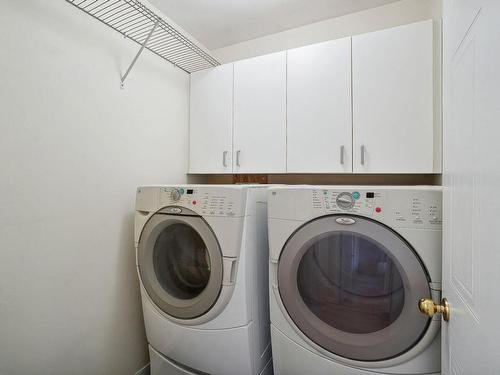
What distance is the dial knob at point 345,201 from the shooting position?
1.01 metres

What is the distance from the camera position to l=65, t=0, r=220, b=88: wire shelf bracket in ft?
4.26

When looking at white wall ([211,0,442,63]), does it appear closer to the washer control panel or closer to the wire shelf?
the wire shelf

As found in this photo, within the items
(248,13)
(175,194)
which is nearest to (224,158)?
(175,194)

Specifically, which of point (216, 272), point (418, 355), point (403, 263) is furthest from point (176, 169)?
point (418, 355)

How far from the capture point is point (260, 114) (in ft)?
5.66

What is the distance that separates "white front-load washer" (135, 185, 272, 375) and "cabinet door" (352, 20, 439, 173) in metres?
0.68

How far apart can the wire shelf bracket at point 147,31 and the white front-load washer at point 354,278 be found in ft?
3.48

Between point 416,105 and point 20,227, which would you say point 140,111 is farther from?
point 416,105

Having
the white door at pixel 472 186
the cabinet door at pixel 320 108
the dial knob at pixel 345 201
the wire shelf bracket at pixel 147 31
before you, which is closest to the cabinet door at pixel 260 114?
the cabinet door at pixel 320 108

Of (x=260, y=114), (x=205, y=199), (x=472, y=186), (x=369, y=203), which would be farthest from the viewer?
(x=260, y=114)

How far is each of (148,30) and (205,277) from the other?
4.98 ft

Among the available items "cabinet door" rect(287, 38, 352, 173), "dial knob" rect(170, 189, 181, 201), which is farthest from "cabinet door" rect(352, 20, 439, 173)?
"dial knob" rect(170, 189, 181, 201)

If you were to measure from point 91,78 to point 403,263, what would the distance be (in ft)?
5.45

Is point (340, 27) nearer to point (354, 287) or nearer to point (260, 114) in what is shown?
point (260, 114)
